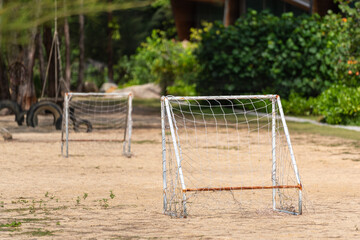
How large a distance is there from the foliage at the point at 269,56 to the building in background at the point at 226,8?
1.93 metres

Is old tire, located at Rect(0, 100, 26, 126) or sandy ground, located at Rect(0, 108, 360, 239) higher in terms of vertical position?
old tire, located at Rect(0, 100, 26, 126)

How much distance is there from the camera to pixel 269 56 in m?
26.1

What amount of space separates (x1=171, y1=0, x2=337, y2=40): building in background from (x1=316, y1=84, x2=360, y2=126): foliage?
8484 millimetres

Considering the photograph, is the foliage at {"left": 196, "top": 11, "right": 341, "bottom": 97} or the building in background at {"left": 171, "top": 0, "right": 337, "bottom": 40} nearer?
the foliage at {"left": 196, "top": 11, "right": 341, "bottom": 97}

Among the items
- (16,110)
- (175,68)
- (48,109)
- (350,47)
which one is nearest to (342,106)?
(350,47)

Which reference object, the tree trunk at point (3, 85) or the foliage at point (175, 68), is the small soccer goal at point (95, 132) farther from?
the foliage at point (175, 68)

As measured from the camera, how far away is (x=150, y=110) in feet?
92.6

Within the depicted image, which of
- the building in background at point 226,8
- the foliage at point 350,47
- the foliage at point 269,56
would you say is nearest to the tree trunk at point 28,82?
the foliage at point 269,56

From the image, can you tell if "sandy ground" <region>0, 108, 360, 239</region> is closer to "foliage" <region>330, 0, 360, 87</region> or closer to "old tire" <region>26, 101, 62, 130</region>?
"old tire" <region>26, 101, 62, 130</region>

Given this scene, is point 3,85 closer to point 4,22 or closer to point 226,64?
point 226,64

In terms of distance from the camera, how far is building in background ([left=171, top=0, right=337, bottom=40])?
28.7 metres

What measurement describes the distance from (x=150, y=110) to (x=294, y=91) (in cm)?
574

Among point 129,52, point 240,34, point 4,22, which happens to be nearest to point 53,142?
point 4,22

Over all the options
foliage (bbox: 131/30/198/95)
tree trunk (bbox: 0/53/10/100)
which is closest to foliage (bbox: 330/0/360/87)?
foliage (bbox: 131/30/198/95)
